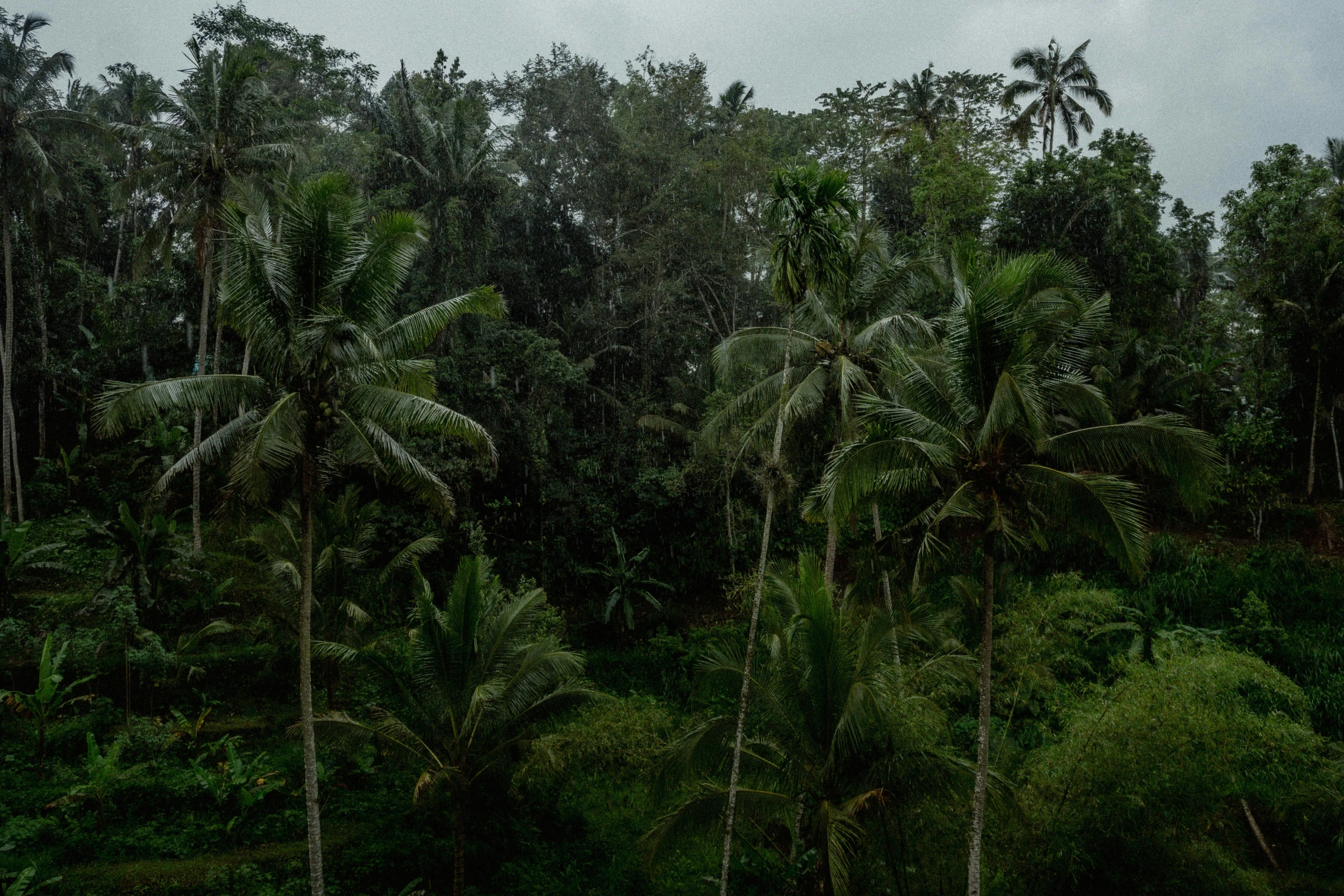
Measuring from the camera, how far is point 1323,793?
37.8 ft

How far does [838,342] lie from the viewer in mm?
14406

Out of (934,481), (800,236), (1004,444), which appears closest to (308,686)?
Answer: (934,481)

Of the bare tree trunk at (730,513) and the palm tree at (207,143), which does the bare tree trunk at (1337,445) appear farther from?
the palm tree at (207,143)

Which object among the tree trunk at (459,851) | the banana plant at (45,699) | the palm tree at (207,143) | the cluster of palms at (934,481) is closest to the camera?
the cluster of palms at (934,481)

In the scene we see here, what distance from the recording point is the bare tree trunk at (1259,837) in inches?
531

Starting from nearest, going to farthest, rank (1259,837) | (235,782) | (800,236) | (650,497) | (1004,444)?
1. (1004,444)
2. (800,236)
3. (235,782)
4. (1259,837)
5. (650,497)

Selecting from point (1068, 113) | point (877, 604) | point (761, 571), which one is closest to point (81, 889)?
point (761, 571)

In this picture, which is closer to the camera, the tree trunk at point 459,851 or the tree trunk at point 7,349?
the tree trunk at point 459,851

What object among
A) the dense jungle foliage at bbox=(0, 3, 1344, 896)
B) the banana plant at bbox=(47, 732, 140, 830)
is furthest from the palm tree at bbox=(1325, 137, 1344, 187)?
the banana plant at bbox=(47, 732, 140, 830)

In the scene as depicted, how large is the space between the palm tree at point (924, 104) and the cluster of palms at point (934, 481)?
63.3 feet

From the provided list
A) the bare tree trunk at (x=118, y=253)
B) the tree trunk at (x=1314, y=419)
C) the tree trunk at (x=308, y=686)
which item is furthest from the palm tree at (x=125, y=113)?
the tree trunk at (x=1314, y=419)

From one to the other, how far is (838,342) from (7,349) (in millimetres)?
21020

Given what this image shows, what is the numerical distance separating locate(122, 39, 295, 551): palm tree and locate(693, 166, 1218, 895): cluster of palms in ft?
43.5

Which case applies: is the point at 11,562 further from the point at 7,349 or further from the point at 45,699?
the point at 7,349
